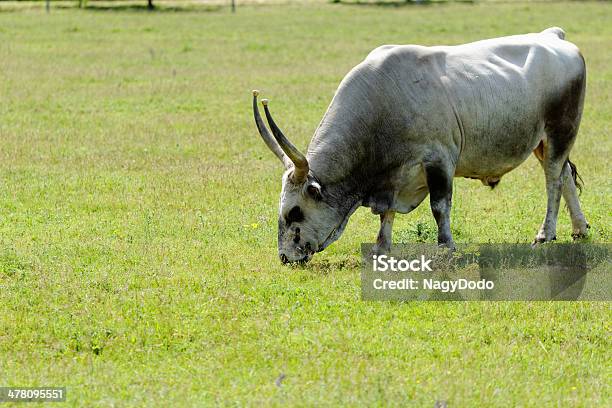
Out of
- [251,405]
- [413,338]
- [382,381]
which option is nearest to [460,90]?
[413,338]

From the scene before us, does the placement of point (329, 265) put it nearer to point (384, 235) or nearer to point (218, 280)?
point (384, 235)

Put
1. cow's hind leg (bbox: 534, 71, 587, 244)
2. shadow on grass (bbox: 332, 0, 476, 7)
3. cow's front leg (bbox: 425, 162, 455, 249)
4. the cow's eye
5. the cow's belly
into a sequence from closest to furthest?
the cow's eye < cow's front leg (bbox: 425, 162, 455, 249) < the cow's belly < cow's hind leg (bbox: 534, 71, 587, 244) < shadow on grass (bbox: 332, 0, 476, 7)

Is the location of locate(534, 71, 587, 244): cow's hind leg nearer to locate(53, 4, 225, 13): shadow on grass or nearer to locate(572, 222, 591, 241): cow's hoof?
locate(572, 222, 591, 241): cow's hoof

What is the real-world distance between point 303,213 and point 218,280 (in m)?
1.02

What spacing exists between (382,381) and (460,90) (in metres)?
4.12

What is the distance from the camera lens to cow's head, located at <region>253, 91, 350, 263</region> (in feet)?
33.6

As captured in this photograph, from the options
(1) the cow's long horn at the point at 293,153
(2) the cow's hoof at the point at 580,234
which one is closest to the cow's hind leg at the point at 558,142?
(2) the cow's hoof at the point at 580,234

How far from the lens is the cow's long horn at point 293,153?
9.80 m

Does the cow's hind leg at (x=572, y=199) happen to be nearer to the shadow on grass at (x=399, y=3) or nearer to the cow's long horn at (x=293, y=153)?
the cow's long horn at (x=293, y=153)

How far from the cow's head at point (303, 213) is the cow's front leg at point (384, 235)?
0.66m

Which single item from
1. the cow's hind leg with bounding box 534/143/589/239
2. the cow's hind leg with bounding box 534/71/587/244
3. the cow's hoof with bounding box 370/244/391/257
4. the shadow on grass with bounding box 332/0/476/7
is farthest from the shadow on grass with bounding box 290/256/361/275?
the shadow on grass with bounding box 332/0/476/7

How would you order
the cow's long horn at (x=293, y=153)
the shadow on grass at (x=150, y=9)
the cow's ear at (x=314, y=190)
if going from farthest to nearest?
the shadow on grass at (x=150, y=9)
the cow's ear at (x=314, y=190)
the cow's long horn at (x=293, y=153)

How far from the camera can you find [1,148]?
671 inches

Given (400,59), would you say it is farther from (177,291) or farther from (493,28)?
(493,28)
